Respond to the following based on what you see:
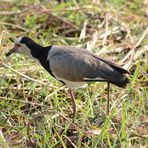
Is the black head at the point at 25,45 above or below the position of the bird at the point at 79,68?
above

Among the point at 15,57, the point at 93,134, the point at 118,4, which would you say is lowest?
the point at 93,134

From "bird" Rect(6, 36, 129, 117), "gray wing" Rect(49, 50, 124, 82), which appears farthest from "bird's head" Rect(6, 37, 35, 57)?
"gray wing" Rect(49, 50, 124, 82)

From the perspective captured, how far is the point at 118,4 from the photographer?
20.3 feet

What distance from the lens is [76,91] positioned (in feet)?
14.7

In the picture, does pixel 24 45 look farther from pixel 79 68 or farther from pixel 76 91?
pixel 76 91

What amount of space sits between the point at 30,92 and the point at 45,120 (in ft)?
1.74

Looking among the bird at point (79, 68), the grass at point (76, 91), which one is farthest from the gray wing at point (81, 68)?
the grass at point (76, 91)

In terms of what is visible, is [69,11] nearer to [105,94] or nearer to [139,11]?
[139,11]

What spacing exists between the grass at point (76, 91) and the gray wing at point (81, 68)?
7.2 inches

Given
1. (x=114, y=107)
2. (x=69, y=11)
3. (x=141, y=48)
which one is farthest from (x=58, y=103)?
(x=69, y=11)

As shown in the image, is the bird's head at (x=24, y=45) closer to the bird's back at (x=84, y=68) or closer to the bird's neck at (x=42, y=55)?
the bird's neck at (x=42, y=55)

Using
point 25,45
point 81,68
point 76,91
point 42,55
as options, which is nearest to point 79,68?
point 81,68

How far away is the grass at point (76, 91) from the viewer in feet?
12.4

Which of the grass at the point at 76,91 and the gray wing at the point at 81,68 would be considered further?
the gray wing at the point at 81,68
